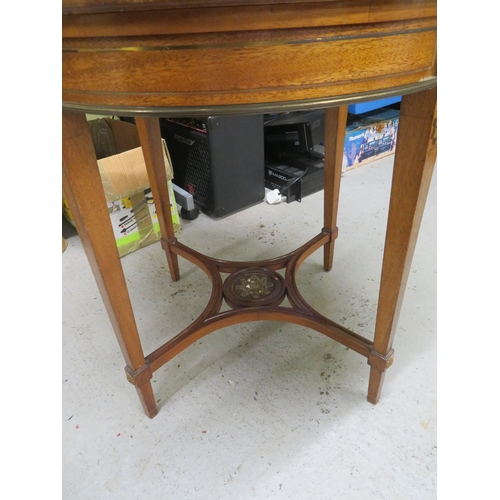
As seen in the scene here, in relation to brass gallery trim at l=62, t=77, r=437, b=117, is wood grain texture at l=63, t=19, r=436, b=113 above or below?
above

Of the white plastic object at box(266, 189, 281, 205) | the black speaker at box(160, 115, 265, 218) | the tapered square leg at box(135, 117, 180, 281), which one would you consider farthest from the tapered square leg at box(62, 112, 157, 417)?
the white plastic object at box(266, 189, 281, 205)

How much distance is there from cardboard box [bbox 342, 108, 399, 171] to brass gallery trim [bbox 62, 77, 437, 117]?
1362 mm

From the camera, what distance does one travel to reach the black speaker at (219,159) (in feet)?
4.42

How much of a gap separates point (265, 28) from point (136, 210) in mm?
992

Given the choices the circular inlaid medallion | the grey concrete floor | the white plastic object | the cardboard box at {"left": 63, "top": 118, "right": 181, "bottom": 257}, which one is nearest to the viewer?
the grey concrete floor

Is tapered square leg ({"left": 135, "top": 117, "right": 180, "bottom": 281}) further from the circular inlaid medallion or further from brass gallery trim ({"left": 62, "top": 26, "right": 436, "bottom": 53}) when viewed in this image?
brass gallery trim ({"left": 62, "top": 26, "right": 436, "bottom": 53})

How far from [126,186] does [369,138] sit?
1.19 metres

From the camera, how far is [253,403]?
31.7 inches

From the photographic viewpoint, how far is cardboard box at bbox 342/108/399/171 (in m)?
1.79

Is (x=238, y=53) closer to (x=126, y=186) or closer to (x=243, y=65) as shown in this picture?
(x=243, y=65)

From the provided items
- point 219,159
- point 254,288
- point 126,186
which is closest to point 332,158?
point 254,288

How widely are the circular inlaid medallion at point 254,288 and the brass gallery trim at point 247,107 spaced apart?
1.75 ft

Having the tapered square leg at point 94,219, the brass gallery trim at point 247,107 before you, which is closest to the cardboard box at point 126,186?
the tapered square leg at point 94,219

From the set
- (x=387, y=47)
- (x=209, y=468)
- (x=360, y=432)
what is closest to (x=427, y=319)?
(x=360, y=432)
